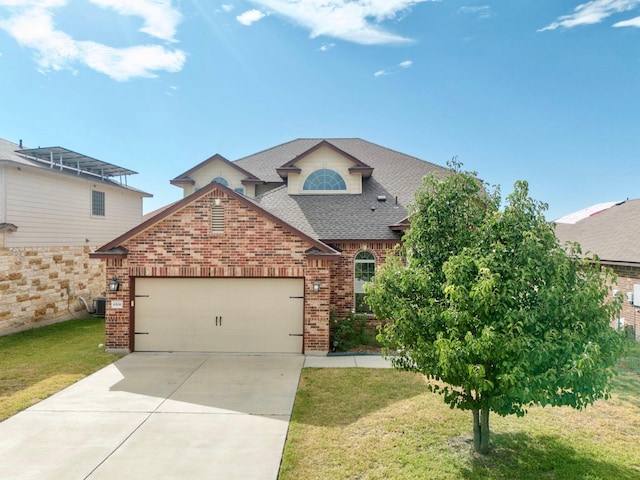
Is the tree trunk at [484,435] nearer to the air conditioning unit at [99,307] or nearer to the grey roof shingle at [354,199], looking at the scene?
the grey roof shingle at [354,199]

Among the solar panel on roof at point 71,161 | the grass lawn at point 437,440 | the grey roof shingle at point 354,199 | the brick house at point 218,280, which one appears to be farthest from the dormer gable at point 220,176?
the grass lawn at point 437,440

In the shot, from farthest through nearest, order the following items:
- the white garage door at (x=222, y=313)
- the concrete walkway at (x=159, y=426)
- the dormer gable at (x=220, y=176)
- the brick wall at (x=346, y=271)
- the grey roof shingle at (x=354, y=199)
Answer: the dormer gable at (x=220, y=176) → the grey roof shingle at (x=354, y=199) → the brick wall at (x=346, y=271) → the white garage door at (x=222, y=313) → the concrete walkway at (x=159, y=426)

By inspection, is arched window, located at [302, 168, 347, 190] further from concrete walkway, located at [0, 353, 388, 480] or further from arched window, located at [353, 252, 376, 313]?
concrete walkway, located at [0, 353, 388, 480]

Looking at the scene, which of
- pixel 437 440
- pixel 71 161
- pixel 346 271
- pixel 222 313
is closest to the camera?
pixel 437 440

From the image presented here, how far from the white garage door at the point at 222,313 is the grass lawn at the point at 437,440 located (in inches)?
120

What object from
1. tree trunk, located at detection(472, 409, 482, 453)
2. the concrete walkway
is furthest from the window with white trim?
tree trunk, located at detection(472, 409, 482, 453)

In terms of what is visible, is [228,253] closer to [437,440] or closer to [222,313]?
A: [222,313]

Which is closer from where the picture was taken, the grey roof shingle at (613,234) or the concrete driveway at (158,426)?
the concrete driveway at (158,426)

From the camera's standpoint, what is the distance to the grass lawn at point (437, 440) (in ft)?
16.2

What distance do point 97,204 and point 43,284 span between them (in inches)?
193

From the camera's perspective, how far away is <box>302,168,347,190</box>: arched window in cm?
1546

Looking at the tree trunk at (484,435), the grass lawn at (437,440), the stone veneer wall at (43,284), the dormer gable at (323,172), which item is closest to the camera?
the grass lawn at (437,440)

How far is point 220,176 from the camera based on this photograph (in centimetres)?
1667

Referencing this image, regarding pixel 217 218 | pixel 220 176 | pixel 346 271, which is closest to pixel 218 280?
pixel 217 218
